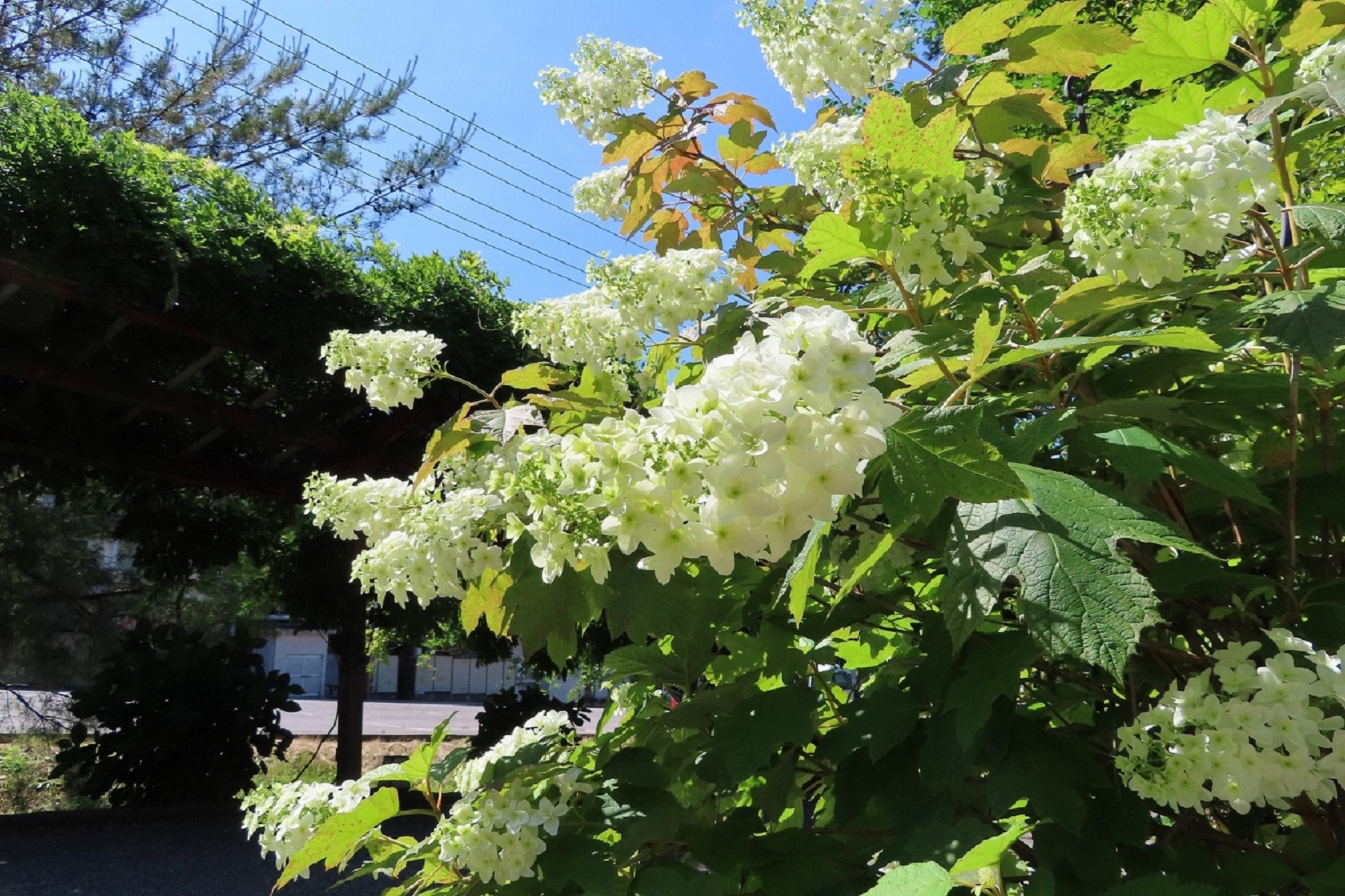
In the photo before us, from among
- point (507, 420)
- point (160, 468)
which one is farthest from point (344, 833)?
point (160, 468)

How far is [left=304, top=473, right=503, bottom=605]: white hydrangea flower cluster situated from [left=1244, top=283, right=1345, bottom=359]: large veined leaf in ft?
3.00

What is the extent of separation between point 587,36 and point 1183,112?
4.40 ft

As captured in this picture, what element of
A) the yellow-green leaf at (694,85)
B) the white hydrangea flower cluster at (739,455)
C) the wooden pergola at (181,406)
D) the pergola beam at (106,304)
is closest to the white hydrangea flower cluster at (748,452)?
the white hydrangea flower cluster at (739,455)

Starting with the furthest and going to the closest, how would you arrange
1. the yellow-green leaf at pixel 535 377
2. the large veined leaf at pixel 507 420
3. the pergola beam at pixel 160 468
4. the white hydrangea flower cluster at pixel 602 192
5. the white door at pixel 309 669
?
the white door at pixel 309 669 < the pergola beam at pixel 160 468 < the white hydrangea flower cluster at pixel 602 192 < the yellow-green leaf at pixel 535 377 < the large veined leaf at pixel 507 420

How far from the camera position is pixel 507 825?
1.25 meters

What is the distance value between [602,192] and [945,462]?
1720 mm

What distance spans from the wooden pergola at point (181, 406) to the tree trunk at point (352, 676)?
0.01m

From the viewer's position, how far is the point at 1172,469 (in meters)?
1.25

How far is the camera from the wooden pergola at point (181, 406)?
5422mm

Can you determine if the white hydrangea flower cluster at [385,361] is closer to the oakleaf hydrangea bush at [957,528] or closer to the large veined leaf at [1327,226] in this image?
the oakleaf hydrangea bush at [957,528]

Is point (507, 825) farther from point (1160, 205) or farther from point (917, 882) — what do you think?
point (1160, 205)

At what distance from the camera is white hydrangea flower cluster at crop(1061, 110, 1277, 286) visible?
1014 mm

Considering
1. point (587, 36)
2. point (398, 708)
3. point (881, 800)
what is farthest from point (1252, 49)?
point (398, 708)

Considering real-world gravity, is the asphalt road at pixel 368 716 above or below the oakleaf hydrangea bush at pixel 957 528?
below
